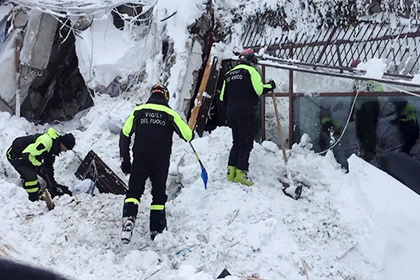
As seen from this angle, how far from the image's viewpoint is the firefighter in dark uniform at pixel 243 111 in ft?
18.6

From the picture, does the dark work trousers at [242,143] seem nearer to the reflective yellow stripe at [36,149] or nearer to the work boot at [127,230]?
the work boot at [127,230]

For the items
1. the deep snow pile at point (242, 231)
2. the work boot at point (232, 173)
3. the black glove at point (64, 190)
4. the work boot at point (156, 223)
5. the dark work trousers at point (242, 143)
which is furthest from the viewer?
the black glove at point (64, 190)

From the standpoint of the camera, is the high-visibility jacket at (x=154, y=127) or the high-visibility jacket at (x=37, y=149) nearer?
the high-visibility jacket at (x=154, y=127)

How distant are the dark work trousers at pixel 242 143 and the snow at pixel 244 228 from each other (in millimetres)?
306

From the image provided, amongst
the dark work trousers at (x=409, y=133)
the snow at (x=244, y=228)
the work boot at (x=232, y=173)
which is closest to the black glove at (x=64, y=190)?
the snow at (x=244, y=228)

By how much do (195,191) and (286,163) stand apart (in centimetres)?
135

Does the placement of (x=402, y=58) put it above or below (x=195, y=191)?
above

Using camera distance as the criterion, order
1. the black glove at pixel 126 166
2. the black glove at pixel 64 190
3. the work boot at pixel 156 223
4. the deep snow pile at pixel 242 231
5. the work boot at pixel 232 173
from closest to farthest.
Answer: the deep snow pile at pixel 242 231 < the work boot at pixel 156 223 < the black glove at pixel 126 166 < the work boot at pixel 232 173 < the black glove at pixel 64 190

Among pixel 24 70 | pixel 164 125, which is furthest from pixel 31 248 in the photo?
pixel 24 70

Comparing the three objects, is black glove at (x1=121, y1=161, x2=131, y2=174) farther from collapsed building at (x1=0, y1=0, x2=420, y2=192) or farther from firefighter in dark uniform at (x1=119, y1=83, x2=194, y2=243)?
collapsed building at (x1=0, y1=0, x2=420, y2=192)

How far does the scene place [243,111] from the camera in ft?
18.8

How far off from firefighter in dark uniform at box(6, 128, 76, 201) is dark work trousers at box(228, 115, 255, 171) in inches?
98.1

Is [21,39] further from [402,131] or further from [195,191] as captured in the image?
[402,131]

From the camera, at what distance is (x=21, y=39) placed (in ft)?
32.9
